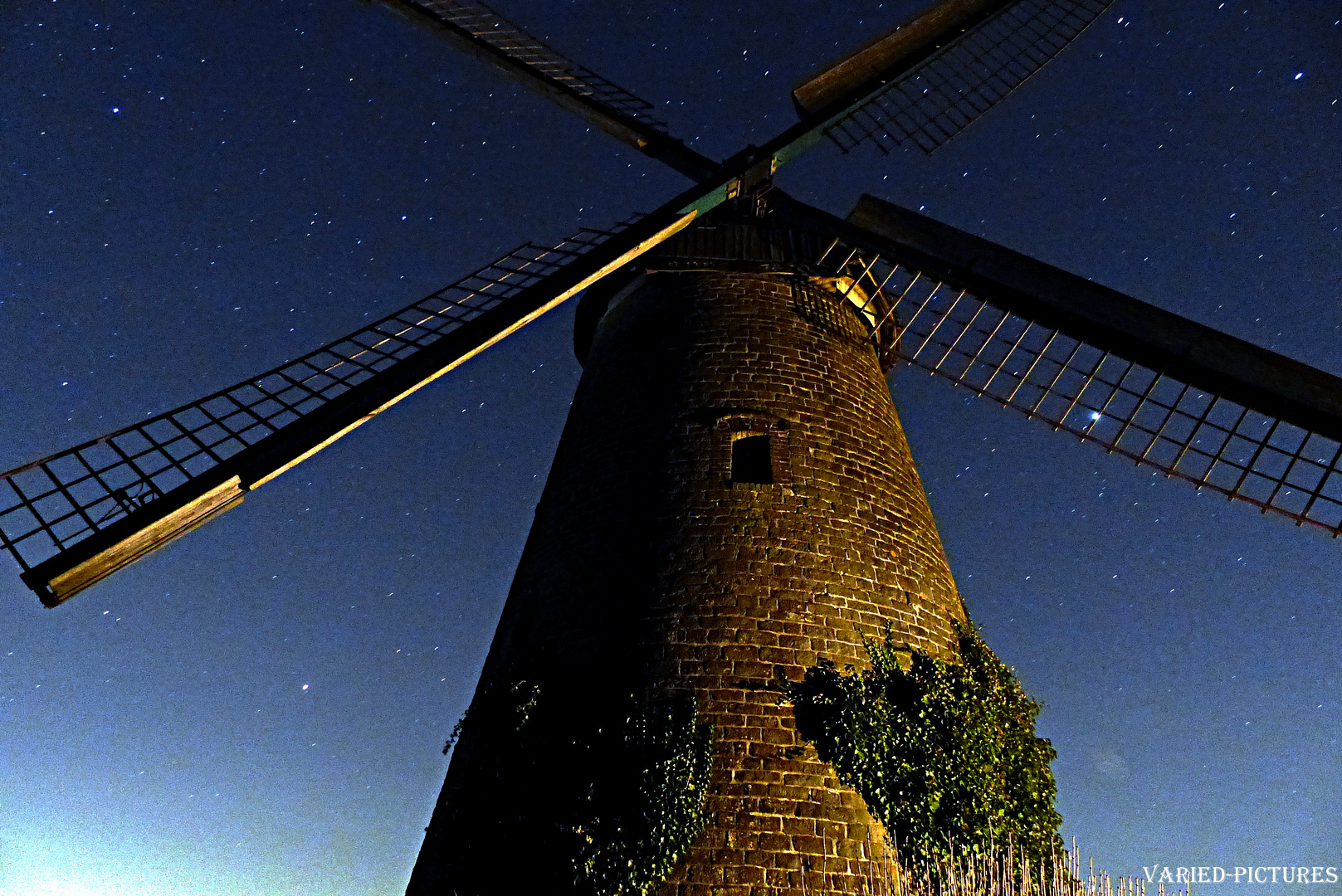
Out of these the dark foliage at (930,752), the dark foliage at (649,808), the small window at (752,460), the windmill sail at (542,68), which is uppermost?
the windmill sail at (542,68)

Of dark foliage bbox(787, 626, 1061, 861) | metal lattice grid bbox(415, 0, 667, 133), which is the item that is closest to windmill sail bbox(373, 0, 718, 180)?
metal lattice grid bbox(415, 0, 667, 133)

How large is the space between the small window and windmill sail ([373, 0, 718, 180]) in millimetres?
5882

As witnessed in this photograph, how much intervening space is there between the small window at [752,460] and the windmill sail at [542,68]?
5882mm

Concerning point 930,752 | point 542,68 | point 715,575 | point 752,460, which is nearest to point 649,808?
point 715,575

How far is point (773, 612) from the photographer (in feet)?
25.4

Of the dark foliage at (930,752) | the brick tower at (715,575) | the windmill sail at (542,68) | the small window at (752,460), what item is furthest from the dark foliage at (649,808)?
the windmill sail at (542,68)

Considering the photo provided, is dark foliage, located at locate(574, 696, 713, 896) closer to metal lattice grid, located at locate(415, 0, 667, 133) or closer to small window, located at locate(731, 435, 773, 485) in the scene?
small window, located at locate(731, 435, 773, 485)

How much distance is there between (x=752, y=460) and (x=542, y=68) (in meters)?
8.53

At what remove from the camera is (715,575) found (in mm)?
7922

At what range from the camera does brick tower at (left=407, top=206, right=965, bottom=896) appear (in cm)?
693

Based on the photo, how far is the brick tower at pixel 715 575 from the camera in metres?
6.93

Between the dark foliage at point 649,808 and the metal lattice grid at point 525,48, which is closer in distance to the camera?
the dark foliage at point 649,808

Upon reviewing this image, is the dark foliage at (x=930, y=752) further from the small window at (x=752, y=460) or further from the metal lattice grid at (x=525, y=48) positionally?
the metal lattice grid at (x=525, y=48)

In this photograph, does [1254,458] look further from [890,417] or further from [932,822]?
[932,822]
